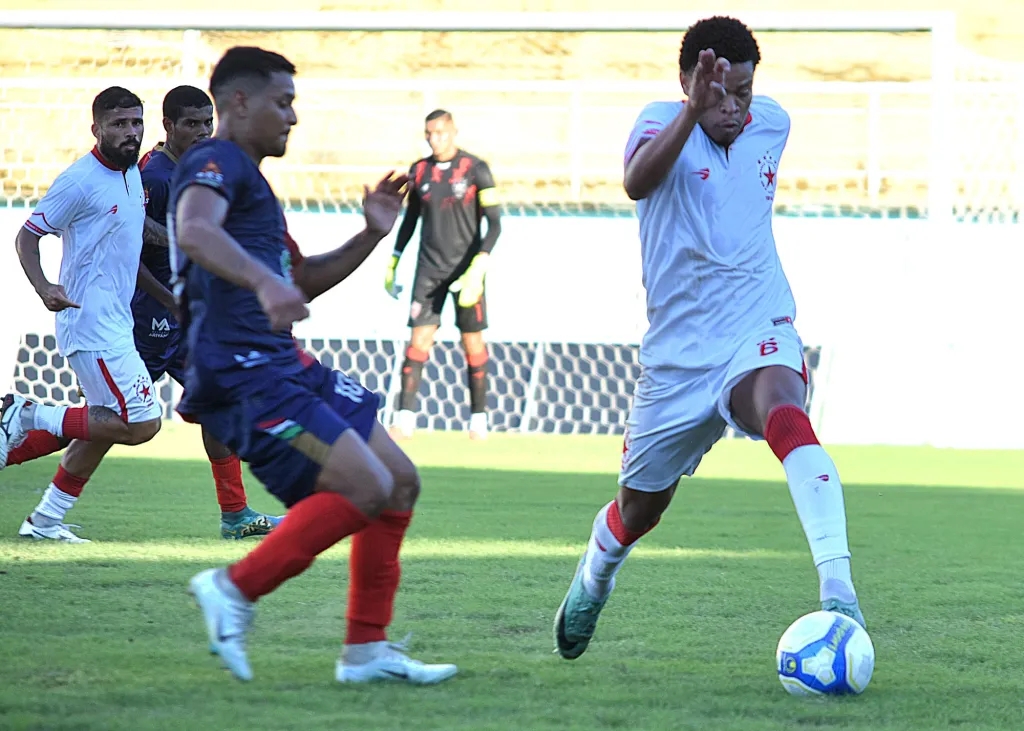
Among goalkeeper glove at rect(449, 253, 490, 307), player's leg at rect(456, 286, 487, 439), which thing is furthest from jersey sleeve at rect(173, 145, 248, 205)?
player's leg at rect(456, 286, 487, 439)

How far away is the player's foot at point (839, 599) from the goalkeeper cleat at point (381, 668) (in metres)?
0.93

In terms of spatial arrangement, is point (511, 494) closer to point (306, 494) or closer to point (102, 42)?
point (306, 494)

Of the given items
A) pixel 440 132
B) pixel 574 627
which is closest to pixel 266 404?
pixel 574 627

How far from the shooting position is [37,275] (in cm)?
612

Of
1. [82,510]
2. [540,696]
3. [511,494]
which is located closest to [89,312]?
[82,510]

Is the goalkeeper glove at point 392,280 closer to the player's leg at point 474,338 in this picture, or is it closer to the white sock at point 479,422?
the player's leg at point 474,338

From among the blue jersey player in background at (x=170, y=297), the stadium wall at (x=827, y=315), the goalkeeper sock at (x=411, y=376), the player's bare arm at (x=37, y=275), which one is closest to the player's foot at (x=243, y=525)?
the blue jersey player in background at (x=170, y=297)

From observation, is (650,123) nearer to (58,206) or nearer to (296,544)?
(296,544)

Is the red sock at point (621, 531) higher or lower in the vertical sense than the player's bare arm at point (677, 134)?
lower

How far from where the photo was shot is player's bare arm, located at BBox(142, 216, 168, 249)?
641 centimetres

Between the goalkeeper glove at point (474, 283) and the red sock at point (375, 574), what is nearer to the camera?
the red sock at point (375, 574)

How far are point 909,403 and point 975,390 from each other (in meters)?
0.51

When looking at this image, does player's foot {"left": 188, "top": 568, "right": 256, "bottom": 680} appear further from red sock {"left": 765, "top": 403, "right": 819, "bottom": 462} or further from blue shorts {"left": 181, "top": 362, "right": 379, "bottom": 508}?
red sock {"left": 765, "top": 403, "right": 819, "bottom": 462}

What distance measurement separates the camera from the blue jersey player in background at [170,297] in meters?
6.16
